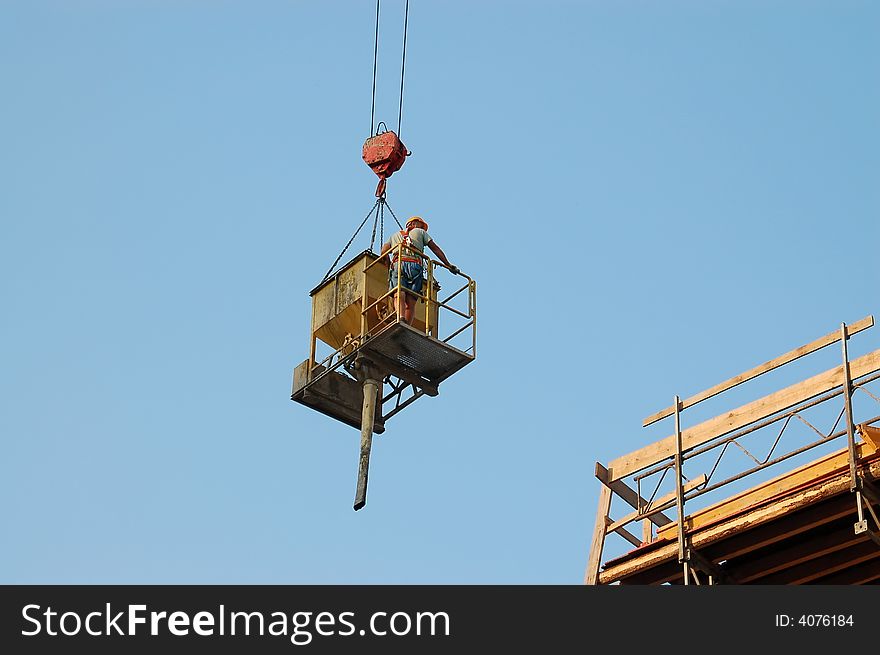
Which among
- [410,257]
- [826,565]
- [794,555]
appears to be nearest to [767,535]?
[794,555]

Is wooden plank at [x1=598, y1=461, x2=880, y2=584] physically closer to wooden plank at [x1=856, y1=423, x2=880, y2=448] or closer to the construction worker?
wooden plank at [x1=856, y1=423, x2=880, y2=448]

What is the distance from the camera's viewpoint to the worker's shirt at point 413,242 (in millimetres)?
39688

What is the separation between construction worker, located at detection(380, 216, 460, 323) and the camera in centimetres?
3941

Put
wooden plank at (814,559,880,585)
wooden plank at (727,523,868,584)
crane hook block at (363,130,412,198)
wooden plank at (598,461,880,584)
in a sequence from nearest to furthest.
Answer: wooden plank at (598,461,880,584) → wooden plank at (727,523,868,584) → wooden plank at (814,559,880,585) → crane hook block at (363,130,412,198)

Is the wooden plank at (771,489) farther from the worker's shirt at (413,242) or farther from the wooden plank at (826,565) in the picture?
the worker's shirt at (413,242)

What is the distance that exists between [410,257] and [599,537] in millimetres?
5443

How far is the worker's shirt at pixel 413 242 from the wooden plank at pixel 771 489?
19.7ft

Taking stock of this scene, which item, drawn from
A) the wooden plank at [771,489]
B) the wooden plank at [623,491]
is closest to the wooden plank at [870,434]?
the wooden plank at [771,489]

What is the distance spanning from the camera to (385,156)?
42219 mm

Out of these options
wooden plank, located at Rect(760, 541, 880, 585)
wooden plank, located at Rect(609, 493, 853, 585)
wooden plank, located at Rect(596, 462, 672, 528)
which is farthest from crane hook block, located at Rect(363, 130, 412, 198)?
wooden plank, located at Rect(760, 541, 880, 585)

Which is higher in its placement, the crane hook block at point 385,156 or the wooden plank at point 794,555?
the crane hook block at point 385,156

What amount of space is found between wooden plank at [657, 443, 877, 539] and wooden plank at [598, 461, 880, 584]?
0.17m

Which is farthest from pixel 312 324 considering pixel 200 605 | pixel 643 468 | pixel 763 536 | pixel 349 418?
pixel 200 605

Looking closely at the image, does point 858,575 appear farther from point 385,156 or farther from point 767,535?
point 385,156
